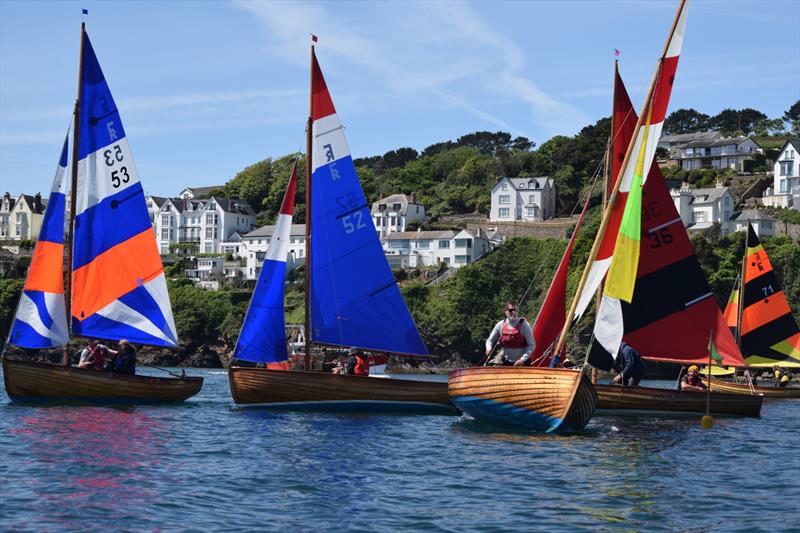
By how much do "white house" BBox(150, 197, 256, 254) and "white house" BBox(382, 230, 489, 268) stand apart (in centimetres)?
3081

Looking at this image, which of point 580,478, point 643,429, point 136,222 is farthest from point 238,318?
point 580,478

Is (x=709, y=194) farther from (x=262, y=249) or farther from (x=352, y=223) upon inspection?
(x=352, y=223)

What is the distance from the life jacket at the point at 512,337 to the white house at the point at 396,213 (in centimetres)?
11690

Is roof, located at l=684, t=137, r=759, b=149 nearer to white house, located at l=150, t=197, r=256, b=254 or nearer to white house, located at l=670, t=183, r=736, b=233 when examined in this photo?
white house, located at l=670, t=183, r=736, b=233

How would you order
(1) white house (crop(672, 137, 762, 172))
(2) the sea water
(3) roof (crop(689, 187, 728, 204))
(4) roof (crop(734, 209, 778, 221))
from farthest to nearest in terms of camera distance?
(1) white house (crop(672, 137, 762, 172)) < (3) roof (crop(689, 187, 728, 204)) < (4) roof (crop(734, 209, 778, 221)) < (2) the sea water

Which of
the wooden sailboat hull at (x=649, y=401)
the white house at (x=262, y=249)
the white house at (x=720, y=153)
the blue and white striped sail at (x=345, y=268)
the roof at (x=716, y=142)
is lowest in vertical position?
the wooden sailboat hull at (x=649, y=401)

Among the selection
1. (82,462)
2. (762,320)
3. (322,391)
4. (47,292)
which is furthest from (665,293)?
(82,462)

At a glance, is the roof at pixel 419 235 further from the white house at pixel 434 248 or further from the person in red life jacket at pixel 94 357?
the person in red life jacket at pixel 94 357

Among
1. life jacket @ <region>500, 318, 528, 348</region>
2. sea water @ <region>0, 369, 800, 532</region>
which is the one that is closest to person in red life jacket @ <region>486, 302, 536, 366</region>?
life jacket @ <region>500, 318, 528, 348</region>

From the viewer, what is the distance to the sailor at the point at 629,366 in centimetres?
3347

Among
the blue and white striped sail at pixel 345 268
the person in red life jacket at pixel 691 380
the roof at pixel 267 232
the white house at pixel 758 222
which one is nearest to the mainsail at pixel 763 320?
the person in red life jacket at pixel 691 380

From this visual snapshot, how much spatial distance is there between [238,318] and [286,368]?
84.3 meters

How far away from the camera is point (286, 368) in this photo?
34.2 meters

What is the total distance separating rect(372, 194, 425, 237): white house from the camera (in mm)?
146750
